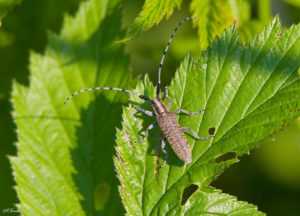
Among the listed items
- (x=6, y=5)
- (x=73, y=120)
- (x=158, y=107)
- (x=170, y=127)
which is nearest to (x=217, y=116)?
(x=170, y=127)

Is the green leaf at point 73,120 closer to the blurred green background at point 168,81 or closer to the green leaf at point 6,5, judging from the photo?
the green leaf at point 6,5

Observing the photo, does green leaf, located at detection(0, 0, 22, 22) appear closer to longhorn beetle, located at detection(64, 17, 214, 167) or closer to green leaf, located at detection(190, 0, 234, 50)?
longhorn beetle, located at detection(64, 17, 214, 167)

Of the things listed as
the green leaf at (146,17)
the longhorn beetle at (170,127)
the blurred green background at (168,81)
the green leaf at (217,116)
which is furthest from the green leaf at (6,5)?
the blurred green background at (168,81)

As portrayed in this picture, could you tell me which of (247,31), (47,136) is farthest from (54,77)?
(247,31)

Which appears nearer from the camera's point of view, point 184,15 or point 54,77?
point 54,77

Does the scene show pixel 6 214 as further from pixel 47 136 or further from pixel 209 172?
pixel 209 172

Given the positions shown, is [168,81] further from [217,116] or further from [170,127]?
[217,116]

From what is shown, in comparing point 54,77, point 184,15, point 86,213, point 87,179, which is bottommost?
point 86,213
